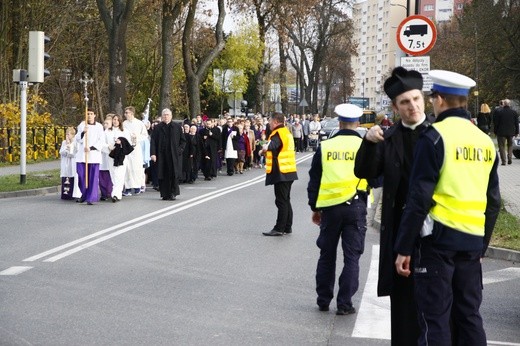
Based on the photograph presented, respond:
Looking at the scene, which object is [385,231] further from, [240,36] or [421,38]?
[240,36]

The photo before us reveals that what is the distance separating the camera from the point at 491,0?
7450cm

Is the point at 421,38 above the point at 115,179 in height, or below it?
above

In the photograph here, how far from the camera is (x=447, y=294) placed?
18.9 ft

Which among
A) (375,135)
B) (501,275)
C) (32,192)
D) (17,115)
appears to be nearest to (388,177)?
(375,135)

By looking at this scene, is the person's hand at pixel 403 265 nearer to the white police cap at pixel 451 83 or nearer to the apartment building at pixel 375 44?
the white police cap at pixel 451 83

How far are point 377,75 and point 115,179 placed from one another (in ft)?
561

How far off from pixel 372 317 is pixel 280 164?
6397mm

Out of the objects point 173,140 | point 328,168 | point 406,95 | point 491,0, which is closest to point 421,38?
point 173,140

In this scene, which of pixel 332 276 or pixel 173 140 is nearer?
pixel 332 276

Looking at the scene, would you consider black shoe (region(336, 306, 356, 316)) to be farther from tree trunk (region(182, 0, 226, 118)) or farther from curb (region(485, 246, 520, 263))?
tree trunk (region(182, 0, 226, 118))

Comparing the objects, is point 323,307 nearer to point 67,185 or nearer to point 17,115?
point 67,185

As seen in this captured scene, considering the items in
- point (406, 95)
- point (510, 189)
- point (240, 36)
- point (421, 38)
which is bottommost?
point (510, 189)

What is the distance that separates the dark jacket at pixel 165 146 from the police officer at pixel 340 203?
1272cm

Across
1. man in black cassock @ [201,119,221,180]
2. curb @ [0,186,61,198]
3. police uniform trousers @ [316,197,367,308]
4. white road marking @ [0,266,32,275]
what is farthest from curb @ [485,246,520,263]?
man in black cassock @ [201,119,221,180]
